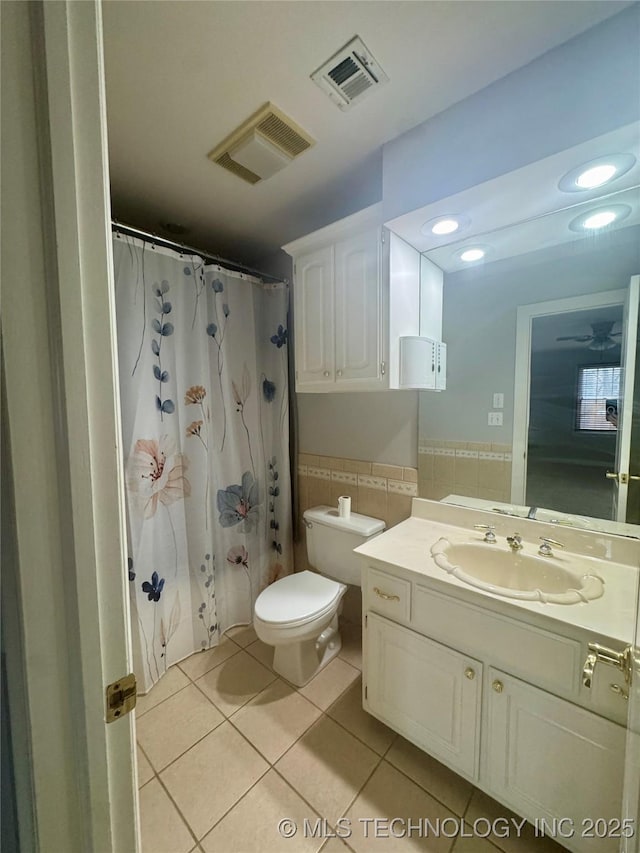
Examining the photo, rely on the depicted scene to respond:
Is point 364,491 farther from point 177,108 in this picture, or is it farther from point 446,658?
point 177,108

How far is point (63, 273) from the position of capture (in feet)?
1.38

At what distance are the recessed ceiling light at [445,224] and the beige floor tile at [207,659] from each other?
2.31m

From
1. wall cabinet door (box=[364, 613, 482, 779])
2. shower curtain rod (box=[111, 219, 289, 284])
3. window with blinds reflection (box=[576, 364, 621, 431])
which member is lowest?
wall cabinet door (box=[364, 613, 482, 779])

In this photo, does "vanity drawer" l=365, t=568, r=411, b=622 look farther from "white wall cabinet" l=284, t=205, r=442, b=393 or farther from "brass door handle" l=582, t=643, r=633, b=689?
"white wall cabinet" l=284, t=205, r=442, b=393

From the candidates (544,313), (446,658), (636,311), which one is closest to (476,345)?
(544,313)

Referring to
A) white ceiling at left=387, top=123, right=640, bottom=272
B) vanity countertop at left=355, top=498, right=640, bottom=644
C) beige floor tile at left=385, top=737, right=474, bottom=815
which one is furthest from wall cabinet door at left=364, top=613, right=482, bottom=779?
white ceiling at left=387, top=123, right=640, bottom=272

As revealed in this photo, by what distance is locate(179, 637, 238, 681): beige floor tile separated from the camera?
165cm

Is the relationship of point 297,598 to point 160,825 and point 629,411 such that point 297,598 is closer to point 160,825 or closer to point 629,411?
point 160,825

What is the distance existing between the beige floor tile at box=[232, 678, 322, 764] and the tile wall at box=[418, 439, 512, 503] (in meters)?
1.12

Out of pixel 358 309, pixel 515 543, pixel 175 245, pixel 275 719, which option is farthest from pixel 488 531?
pixel 175 245

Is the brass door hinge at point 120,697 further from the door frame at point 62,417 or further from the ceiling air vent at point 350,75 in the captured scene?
the ceiling air vent at point 350,75

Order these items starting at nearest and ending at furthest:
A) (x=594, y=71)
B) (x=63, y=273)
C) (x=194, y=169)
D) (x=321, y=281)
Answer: (x=63, y=273)
(x=594, y=71)
(x=194, y=169)
(x=321, y=281)

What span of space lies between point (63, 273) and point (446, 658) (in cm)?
141

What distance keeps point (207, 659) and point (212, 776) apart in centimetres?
59
